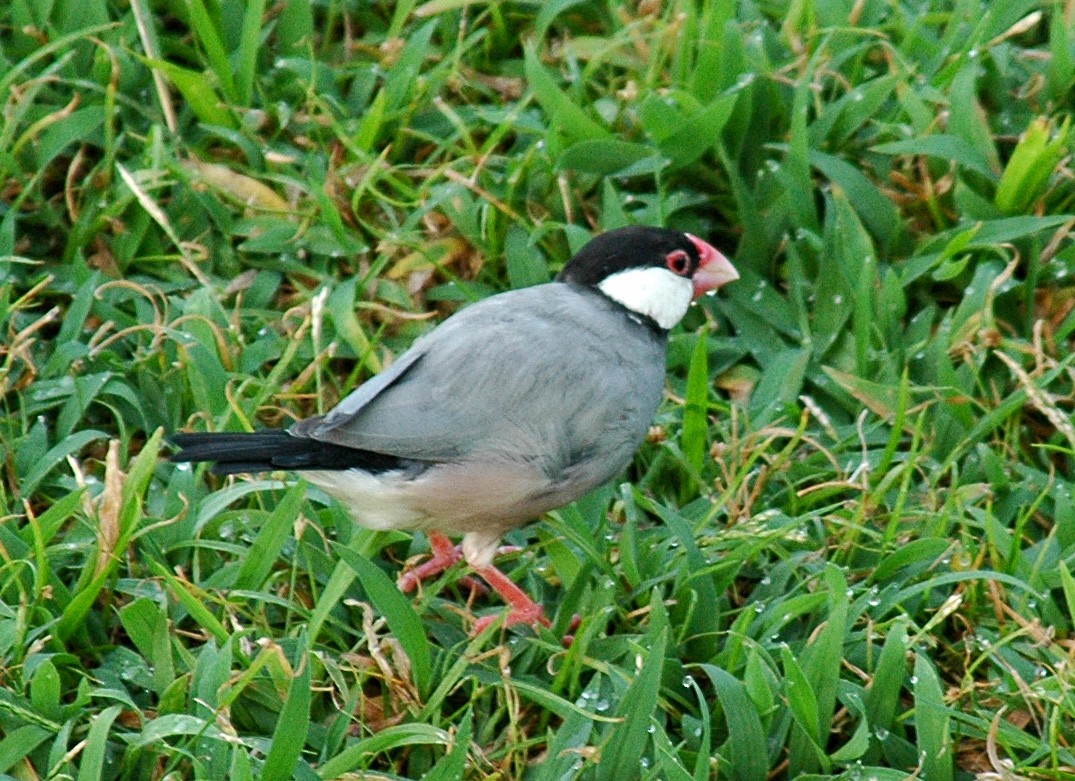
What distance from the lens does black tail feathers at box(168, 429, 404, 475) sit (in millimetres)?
3148

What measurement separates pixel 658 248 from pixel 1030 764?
1.43 metres

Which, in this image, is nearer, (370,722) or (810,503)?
(370,722)

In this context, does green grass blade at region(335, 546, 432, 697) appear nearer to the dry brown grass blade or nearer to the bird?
the bird

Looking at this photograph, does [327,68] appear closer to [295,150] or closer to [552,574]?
[295,150]

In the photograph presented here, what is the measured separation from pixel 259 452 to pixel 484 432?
1.56 feet

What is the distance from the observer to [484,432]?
10.7 ft

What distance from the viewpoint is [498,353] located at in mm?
3369

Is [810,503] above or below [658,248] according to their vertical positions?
below

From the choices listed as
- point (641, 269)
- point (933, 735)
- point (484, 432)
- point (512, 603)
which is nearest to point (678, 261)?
point (641, 269)

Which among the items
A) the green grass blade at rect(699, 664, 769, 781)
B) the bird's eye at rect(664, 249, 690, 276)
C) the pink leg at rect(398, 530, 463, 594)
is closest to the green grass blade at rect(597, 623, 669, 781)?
the green grass blade at rect(699, 664, 769, 781)

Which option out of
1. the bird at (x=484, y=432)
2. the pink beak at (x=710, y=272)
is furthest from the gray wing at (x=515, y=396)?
the pink beak at (x=710, y=272)

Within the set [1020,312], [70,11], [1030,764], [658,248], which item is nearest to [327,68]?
[70,11]

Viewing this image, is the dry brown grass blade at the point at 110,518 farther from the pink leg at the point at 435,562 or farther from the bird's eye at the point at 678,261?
the bird's eye at the point at 678,261

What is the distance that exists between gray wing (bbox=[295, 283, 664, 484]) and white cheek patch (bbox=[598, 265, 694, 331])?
10cm
